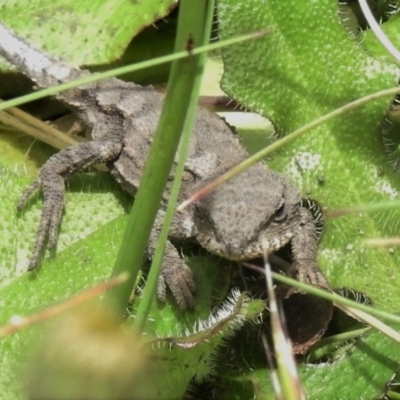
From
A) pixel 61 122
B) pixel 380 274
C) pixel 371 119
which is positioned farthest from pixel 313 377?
pixel 61 122

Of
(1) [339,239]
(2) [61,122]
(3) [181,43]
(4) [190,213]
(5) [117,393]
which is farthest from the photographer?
(2) [61,122]

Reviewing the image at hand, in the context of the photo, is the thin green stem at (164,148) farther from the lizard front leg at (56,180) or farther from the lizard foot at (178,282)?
the lizard front leg at (56,180)

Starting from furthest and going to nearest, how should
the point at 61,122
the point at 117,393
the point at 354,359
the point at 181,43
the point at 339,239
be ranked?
the point at 61,122 < the point at 339,239 < the point at 354,359 < the point at 181,43 < the point at 117,393

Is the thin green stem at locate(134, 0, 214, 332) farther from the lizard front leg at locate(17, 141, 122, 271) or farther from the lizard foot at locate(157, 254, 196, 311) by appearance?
the lizard front leg at locate(17, 141, 122, 271)

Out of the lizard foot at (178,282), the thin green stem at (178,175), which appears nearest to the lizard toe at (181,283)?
the lizard foot at (178,282)

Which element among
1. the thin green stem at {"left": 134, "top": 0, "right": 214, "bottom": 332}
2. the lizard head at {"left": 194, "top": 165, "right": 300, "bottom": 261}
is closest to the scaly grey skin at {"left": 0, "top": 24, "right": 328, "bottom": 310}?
the lizard head at {"left": 194, "top": 165, "right": 300, "bottom": 261}

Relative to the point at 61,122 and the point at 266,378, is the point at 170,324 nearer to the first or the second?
the point at 266,378
